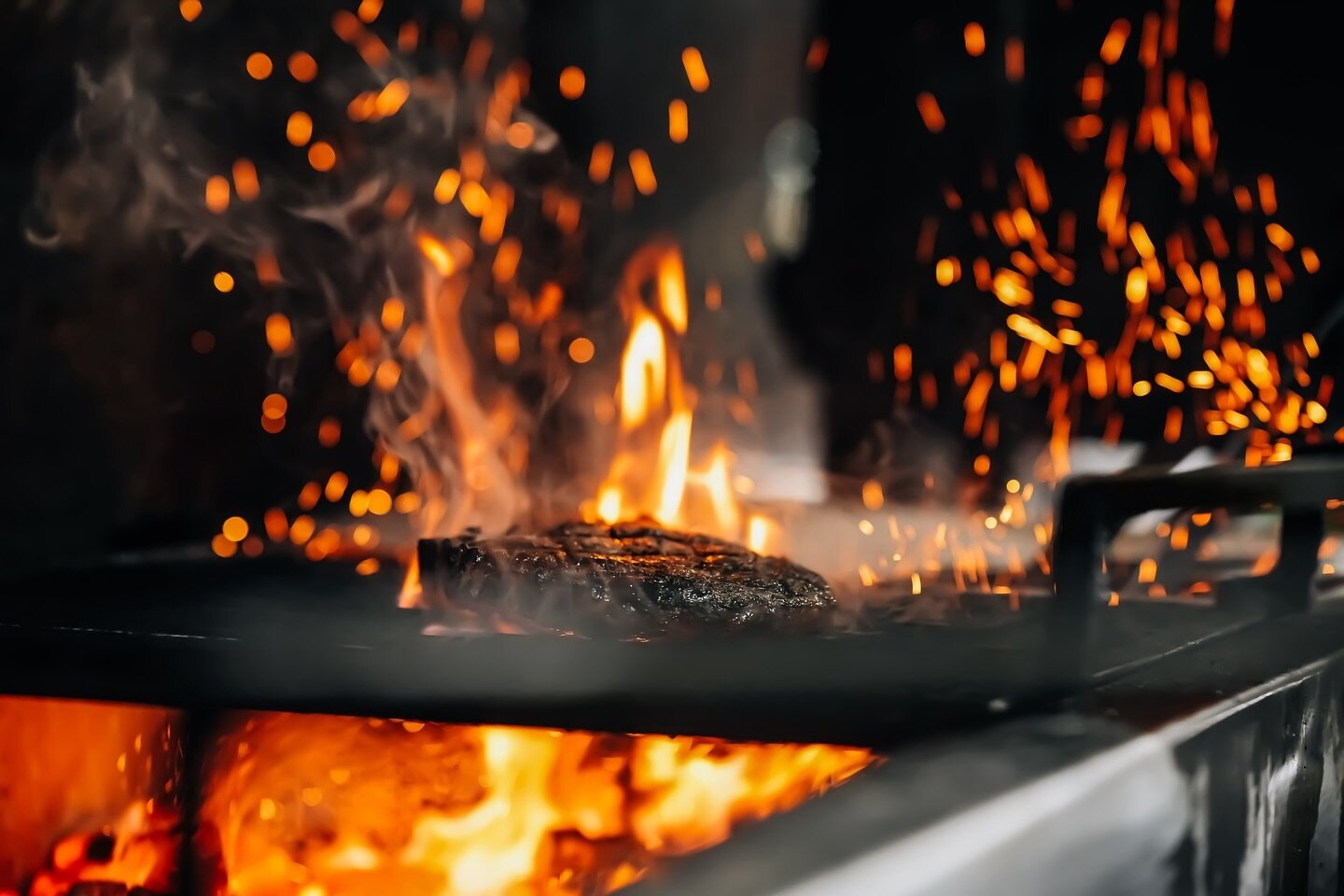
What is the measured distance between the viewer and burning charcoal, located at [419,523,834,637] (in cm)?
151

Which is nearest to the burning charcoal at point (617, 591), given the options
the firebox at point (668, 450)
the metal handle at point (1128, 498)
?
the firebox at point (668, 450)

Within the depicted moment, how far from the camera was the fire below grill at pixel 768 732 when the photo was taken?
0.83 m

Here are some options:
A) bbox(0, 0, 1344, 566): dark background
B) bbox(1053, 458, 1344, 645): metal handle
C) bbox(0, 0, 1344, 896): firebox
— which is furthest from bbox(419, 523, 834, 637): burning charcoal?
bbox(0, 0, 1344, 566): dark background

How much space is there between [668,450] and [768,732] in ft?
6.34

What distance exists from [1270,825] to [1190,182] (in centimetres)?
252

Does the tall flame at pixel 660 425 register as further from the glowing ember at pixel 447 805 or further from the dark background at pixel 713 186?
the glowing ember at pixel 447 805

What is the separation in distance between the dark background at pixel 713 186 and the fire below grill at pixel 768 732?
1.17m

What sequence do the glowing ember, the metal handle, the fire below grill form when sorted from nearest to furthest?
1. the fire below grill
2. the metal handle
3. the glowing ember

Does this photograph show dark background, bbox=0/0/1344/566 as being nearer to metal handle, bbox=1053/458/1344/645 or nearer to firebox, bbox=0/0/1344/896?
firebox, bbox=0/0/1344/896

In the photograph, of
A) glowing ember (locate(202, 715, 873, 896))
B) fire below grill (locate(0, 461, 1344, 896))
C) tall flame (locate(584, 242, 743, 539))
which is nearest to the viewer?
fire below grill (locate(0, 461, 1344, 896))

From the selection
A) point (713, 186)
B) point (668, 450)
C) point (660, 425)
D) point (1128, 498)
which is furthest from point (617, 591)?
point (713, 186)

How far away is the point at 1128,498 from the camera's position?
1132 millimetres

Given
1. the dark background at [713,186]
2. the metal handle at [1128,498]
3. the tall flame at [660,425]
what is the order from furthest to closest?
the tall flame at [660,425] → the dark background at [713,186] → the metal handle at [1128,498]

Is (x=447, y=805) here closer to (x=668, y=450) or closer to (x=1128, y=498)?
(x=1128, y=498)
